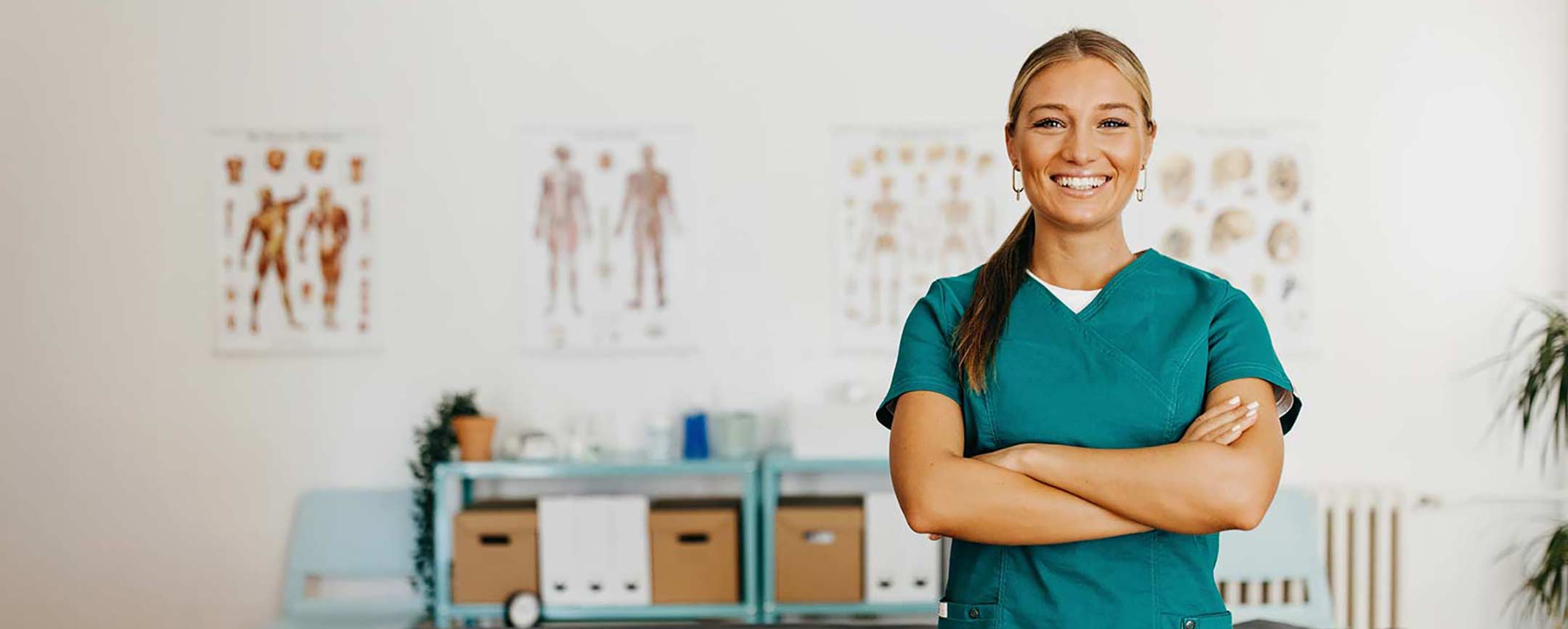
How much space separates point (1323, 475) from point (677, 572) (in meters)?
1.79

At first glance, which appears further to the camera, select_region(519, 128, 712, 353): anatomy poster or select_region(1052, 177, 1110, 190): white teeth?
select_region(519, 128, 712, 353): anatomy poster

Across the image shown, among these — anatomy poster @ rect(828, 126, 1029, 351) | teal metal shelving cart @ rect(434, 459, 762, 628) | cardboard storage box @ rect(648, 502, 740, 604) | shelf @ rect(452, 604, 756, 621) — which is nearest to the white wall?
anatomy poster @ rect(828, 126, 1029, 351)

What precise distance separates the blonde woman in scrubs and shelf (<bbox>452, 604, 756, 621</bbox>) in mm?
1698

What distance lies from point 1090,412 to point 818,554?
177 cm

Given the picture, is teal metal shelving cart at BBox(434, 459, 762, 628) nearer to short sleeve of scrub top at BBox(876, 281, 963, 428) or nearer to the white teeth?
short sleeve of scrub top at BBox(876, 281, 963, 428)

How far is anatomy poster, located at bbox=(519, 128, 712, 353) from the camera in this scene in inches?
133

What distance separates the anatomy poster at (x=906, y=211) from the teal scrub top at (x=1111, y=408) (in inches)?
73.9

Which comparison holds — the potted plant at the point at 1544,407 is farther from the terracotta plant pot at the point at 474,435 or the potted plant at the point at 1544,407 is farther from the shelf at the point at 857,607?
the terracotta plant pot at the point at 474,435

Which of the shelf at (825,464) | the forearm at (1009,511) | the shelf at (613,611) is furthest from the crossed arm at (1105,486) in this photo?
the shelf at (613,611)

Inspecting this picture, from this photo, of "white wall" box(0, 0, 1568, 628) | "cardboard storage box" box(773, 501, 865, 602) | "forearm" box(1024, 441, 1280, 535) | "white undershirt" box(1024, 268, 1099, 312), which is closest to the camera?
"forearm" box(1024, 441, 1280, 535)

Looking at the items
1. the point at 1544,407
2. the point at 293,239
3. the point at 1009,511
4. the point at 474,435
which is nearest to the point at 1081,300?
the point at 1009,511

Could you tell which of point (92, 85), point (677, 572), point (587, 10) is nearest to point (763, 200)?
point (587, 10)

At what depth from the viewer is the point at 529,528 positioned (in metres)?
3.13

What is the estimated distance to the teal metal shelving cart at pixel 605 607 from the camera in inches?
122
